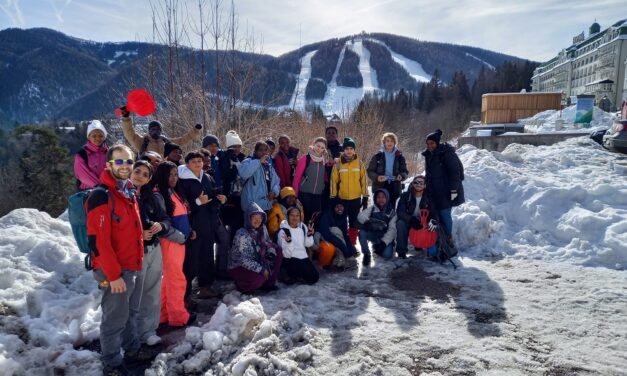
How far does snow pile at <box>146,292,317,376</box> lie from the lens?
3.19m

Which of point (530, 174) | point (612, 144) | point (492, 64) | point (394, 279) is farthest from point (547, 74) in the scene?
point (492, 64)

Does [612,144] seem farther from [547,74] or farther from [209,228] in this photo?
[547,74]

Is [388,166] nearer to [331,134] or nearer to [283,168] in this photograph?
[331,134]

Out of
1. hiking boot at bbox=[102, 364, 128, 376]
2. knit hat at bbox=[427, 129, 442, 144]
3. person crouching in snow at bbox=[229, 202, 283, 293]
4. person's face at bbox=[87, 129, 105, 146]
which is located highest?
knit hat at bbox=[427, 129, 442, 144]

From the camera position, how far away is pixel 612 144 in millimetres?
11094

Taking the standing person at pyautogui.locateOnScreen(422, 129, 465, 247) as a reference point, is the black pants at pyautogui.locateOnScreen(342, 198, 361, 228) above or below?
below

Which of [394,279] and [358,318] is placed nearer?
[358,318]

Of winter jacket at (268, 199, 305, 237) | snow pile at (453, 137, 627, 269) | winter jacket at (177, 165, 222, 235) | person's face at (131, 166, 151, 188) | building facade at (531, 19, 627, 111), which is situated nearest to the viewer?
person's face at (131, 166, 151, 188)

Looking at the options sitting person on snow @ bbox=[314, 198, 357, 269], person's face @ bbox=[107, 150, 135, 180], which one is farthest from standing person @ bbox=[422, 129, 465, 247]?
person's face @ bbox=[107, 150, 135, 180]

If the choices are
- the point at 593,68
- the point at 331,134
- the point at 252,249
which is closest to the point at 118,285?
the point at 252,249

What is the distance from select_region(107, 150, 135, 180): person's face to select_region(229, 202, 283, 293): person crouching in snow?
6.77 ft

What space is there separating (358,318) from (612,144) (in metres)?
11.3

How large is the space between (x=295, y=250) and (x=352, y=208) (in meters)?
1.47

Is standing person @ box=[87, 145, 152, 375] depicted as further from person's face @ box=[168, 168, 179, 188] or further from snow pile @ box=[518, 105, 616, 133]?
snow pile @ box=[518, 105, 616, 133]
